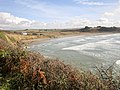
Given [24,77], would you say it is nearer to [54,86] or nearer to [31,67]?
[31,67]

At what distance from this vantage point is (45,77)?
12.4 meters

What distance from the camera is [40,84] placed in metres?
11.9

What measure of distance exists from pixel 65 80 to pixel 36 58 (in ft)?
15.7

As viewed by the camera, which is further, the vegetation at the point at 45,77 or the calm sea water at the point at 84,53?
the calm sea water at the point at 84,53

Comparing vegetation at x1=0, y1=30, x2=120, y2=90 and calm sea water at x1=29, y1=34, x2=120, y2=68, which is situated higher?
vegetation at x1=0, y1=30, x2=120, y2=90

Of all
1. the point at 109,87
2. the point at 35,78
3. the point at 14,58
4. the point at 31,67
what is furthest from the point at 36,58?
the point at 109,87

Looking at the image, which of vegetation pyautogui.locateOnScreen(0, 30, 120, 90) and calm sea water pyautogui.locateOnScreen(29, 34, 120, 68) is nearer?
vegetation pyautogui.locateOnScreen(0, 30, 120, 90)

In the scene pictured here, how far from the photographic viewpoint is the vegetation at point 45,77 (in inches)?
440

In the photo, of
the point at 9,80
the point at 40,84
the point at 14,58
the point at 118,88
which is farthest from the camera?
the point at 14,58

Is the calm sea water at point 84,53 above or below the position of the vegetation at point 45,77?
below

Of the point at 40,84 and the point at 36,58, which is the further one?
the point at 36,58

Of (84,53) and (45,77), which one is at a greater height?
(45,77)

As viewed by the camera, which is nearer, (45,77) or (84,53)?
(45,77)

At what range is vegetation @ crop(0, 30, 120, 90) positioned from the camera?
36.7ft
